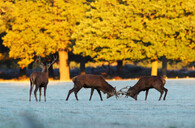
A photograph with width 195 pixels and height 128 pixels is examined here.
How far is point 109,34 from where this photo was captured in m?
54.6

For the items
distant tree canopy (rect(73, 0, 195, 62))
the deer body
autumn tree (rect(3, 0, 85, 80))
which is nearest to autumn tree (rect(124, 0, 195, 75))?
distant tree canopy (rect(73, 0, 195, 62))

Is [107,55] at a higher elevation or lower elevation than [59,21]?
lower

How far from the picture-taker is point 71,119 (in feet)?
41.5

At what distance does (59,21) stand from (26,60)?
583 centimetres

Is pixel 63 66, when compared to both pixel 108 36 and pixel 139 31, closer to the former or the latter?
pixel 108 36

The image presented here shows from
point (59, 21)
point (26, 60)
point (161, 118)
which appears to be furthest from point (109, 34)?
point (161, 118)

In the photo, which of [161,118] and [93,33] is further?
[93,33]

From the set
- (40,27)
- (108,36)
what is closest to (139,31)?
(108,36)

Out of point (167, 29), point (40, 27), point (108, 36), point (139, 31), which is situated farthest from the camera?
point (40, 27)

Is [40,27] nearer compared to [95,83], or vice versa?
[95,83]

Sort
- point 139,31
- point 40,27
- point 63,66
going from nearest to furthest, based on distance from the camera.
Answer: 1. point 139,31
2. point 40,27
3. point 63,66

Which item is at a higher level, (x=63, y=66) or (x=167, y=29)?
(x=167, y=29)

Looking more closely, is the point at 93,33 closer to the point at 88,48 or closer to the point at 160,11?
the point at 88,48

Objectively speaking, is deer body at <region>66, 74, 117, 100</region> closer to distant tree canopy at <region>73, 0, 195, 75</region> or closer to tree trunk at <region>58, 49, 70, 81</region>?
distant tree canopy at <region>73, 0, 195, 75</region>
